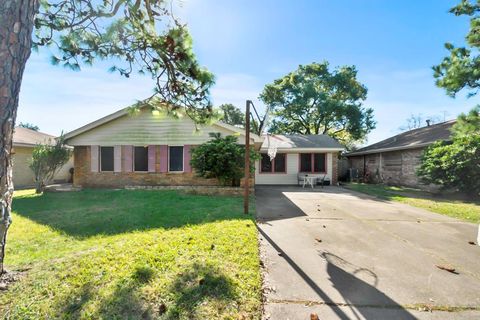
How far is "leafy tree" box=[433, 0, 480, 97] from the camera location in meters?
7.36

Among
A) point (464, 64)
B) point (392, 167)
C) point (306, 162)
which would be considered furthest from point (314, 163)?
point (464, 64)

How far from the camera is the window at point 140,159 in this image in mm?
12216

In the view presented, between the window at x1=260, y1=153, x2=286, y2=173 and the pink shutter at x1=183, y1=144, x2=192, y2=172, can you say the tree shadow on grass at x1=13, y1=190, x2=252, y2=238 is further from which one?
the window at x1=260, y1=153, x2=286, y2=173

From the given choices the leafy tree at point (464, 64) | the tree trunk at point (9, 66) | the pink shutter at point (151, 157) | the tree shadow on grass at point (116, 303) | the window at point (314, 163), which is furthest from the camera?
the window at point (314, 163)

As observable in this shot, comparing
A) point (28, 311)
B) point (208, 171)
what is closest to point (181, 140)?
point (208, 171)

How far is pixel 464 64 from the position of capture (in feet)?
24.6

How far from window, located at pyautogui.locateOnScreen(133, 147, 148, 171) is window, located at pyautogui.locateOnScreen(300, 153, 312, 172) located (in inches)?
391

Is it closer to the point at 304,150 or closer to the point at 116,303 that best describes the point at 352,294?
the point at 116,303

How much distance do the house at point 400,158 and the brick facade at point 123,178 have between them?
12250 mm

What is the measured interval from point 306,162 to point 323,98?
12.4 metres

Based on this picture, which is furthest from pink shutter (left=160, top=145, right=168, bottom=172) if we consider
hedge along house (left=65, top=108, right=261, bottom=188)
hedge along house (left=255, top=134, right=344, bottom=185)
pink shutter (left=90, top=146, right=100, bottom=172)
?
hedge along house (left=255, top=134, right=344, bottom=185)

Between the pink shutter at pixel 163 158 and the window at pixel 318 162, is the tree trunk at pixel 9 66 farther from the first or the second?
the window at pixel 318 162

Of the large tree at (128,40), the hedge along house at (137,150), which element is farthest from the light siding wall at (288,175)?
the large tree at (128,40)

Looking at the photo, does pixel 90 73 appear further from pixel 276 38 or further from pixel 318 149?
pixel 318 149
